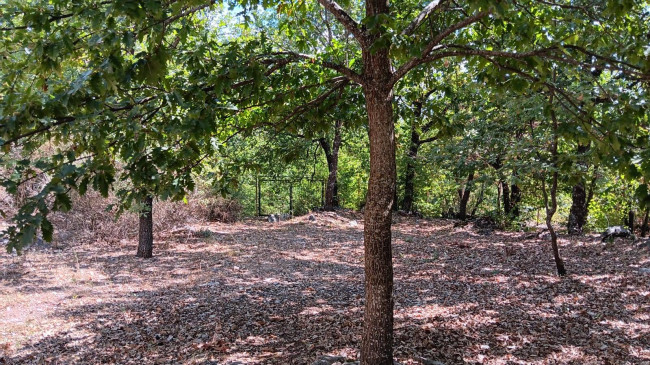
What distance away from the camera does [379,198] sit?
3.20 m

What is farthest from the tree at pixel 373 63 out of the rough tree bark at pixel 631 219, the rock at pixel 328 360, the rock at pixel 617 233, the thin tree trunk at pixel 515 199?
the thin tree trunk at pixel 515 199

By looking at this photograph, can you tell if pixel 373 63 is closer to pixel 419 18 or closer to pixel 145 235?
pixel 419 18

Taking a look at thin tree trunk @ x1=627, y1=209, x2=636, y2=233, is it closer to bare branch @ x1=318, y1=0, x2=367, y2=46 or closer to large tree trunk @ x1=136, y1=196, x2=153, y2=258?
bare branch @ x1=318, y1=0, x2=367, y2=46

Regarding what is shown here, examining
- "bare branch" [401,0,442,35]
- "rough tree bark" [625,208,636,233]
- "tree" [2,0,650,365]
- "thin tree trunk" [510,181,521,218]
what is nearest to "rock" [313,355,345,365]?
→ "tree" [2,0,650,365]

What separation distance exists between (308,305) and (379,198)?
3.12 metres

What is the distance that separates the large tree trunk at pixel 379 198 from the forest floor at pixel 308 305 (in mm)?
853

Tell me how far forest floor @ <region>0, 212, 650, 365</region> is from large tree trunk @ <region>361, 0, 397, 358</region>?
2.80ft

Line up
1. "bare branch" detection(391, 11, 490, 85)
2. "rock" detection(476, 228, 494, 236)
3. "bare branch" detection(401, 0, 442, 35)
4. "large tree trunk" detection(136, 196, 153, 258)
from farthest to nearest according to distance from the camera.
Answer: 1. "rock" detection(476, 228, 494, 236)
2. "large tree trunk" detection(136, 196, 153, 258)
3. "bare branch" detection(401, 0, 442, 35)
4. "bare branch" detection(391, 11, 490, 85)

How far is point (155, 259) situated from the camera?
29.0 feet

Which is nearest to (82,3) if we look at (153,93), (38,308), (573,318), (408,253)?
(153,93)

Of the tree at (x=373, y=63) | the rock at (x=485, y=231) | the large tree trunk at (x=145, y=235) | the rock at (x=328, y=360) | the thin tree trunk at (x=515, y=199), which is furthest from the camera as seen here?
the thin tree trunk at (x=515, y=199)

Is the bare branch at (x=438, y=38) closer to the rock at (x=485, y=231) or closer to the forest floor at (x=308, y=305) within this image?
the forest floor at (x=308, y=305)

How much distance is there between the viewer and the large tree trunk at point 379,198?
10.5 feet

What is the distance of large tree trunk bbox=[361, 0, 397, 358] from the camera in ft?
10.5
